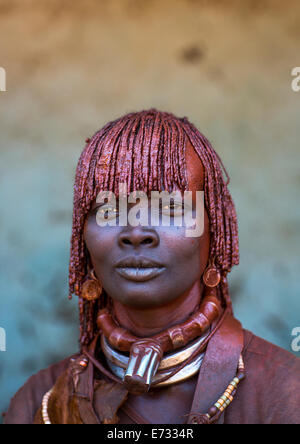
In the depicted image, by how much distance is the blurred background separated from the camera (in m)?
2.60

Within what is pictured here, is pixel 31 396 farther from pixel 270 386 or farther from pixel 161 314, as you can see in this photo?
pixel 270 386

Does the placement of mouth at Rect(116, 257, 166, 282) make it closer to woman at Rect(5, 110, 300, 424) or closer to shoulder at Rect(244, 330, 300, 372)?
woman at Rect(5, 110, 300, 424)

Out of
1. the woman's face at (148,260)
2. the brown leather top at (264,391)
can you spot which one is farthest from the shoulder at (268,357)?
the woman's face at (148,260)

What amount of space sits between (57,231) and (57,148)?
33 cm

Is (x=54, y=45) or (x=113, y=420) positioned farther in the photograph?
(x=54, y=45)

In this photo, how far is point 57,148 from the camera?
106 inches

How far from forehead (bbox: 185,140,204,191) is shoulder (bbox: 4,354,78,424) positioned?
0.63 m

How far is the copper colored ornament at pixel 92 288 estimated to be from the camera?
1.92m

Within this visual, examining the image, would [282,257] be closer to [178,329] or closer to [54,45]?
[178,329]

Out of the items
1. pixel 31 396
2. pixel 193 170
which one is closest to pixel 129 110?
pixel 193 170

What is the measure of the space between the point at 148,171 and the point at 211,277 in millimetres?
348

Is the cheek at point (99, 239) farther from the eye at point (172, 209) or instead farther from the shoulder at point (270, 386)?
the shoulder at point (270, 386)
